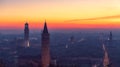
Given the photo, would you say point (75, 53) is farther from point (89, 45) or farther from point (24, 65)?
point (24, 65)

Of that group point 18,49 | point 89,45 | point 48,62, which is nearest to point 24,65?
point 48,62

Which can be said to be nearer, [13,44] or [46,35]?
[46,35]

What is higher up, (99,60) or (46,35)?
(46,35)

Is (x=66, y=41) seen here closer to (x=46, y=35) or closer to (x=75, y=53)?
(x=75, y=53)

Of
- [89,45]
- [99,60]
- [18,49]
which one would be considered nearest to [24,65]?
[99,60]

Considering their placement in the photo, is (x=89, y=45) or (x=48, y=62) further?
(x=89, y=45)

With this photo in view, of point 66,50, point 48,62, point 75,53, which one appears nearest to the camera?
point 48,62

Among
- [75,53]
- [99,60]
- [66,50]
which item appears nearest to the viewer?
[99,60]

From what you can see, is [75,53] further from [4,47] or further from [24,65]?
[24,65]

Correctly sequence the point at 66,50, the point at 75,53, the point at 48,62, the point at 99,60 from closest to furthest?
the point at 48,62 < the point at 99,60 < the point at 75,53 < the point at 66,50
